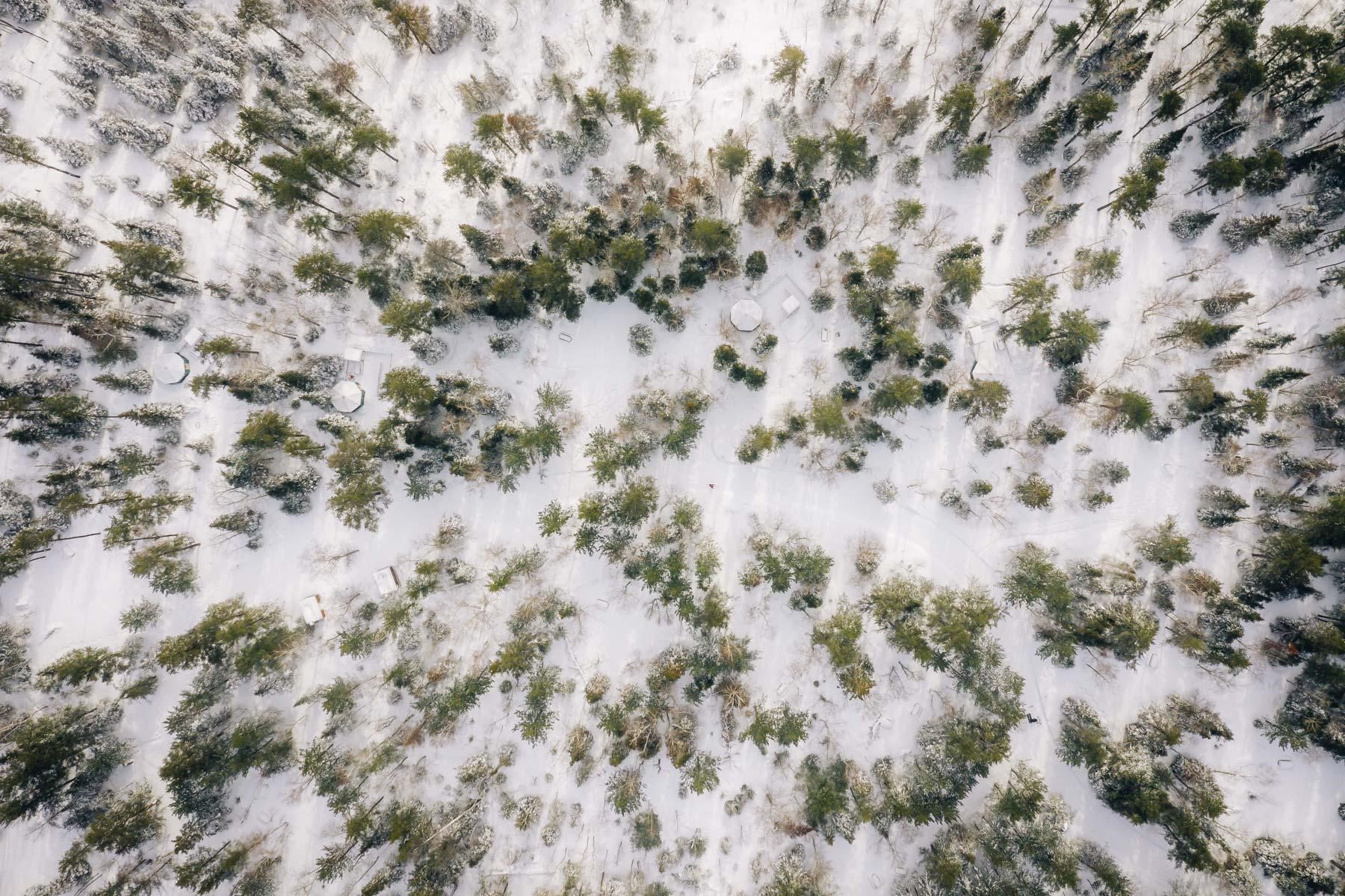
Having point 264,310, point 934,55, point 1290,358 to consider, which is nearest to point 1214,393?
point 1290,358

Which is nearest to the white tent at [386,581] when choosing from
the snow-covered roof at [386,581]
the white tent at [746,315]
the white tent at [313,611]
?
the snow-covered roof at [386,581]

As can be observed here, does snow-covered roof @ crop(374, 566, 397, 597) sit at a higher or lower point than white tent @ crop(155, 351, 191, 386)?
lower

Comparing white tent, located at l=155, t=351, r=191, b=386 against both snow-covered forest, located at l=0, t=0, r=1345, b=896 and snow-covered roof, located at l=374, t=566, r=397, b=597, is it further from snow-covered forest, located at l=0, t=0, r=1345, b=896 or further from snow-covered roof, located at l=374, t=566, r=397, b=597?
snow-covered roof, located at l=374, t=566, r=397, b=597

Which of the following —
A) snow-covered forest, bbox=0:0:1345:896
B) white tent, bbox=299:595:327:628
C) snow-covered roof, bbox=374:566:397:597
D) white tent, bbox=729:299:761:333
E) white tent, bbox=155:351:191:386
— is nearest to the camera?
snow-covered forest, bbox=0:0:1345:896

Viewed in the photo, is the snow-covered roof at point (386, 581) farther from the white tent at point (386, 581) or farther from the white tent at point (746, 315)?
the white tent at point (746, 315)

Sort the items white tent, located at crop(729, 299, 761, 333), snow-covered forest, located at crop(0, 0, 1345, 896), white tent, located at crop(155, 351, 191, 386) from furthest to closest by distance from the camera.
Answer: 1. white tent, located at crop(155, 351, 191, 386)
2. white tent, located at crop(729, 299, 761, 333)
3. snow-covered forest, located at crop(0, 0, 1345, 896)

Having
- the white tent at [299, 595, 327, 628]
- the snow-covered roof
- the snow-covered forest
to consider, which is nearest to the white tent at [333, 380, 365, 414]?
the snow-covered forest

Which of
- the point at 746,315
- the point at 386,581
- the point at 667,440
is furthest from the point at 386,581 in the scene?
the point at 746,315

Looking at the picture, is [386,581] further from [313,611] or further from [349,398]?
[349,398]
